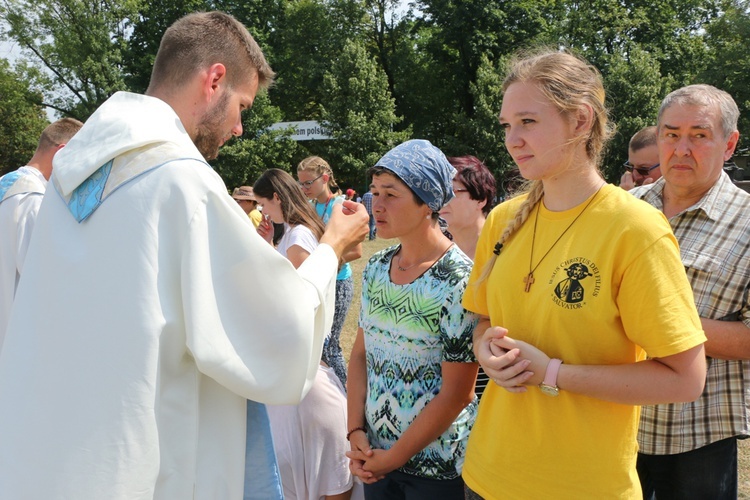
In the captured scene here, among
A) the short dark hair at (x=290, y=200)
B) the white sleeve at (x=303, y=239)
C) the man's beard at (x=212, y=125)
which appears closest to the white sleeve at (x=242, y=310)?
the man's beard at (x=212, y=125)

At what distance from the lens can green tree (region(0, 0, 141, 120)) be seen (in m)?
30.9

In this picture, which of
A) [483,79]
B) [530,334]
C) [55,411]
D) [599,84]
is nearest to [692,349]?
[530,334]

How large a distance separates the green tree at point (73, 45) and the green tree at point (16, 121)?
2.86 feet

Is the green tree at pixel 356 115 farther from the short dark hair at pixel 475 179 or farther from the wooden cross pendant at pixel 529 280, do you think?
the wooden cross pendant at pixel 529 280

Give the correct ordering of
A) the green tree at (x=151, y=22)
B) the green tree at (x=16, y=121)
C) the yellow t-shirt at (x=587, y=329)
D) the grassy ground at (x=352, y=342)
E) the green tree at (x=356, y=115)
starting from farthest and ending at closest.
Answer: the green tree at (x=151, y=22) → the green tree at (x=16, y=121) → the green tree at (x=356, y=115) → the grassy ground at (x=352, y=342) → the yellow t-shirt at (x=587, y=329)

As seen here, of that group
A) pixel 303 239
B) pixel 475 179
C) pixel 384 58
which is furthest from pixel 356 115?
pixel 475 179

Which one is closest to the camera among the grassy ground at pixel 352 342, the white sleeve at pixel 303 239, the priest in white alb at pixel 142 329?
the priest in white alb at pixel 142 329

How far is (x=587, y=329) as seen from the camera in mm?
1655

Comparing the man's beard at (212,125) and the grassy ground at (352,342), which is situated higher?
the man's beard at (212,125)

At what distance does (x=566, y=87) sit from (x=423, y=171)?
854mm

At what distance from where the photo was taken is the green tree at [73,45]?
101 ft

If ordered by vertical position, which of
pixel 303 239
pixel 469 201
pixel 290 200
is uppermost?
pixel 469 201

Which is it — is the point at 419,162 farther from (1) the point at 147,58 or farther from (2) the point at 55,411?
(1) the point at 147,58

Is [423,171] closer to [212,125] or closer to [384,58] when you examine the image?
[212,125]
